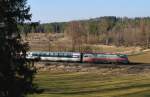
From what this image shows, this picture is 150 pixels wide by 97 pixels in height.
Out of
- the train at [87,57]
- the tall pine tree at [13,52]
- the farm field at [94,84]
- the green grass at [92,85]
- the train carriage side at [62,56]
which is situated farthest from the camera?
the train carriage side at [62,56]

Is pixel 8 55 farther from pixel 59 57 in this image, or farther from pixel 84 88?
pixel 59 57

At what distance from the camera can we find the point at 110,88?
2194 inches

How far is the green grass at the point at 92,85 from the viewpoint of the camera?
50156mm

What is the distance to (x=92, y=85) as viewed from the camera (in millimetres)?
60469

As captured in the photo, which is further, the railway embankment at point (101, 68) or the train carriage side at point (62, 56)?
the train carriage side at point (62, 56)

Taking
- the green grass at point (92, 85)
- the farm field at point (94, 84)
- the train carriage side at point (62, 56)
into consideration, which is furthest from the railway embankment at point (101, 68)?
the train carriage side at point (62, 56)

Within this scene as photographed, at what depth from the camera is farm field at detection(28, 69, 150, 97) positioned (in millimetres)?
50406

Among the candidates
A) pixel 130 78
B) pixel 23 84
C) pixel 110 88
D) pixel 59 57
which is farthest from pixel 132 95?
pixel 59 57

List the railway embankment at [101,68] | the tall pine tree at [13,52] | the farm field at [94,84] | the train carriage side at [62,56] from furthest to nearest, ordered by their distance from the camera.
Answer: the train carriage side at [62,56], the railway embankment at [101,68], the farm field at [94,84], the tall pine tree at [13,52]

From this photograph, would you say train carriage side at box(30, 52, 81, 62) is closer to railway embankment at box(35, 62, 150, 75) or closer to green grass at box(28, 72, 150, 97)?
railway embankment at box(35, 62, 150, 75)

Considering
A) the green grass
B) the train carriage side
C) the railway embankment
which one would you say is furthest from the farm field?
the train carriage side

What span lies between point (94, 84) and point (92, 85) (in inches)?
45.0

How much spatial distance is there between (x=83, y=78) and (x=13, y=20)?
151 ft

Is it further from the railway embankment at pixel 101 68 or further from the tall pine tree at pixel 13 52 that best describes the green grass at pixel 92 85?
the tall pine tree at pixel 13 52
